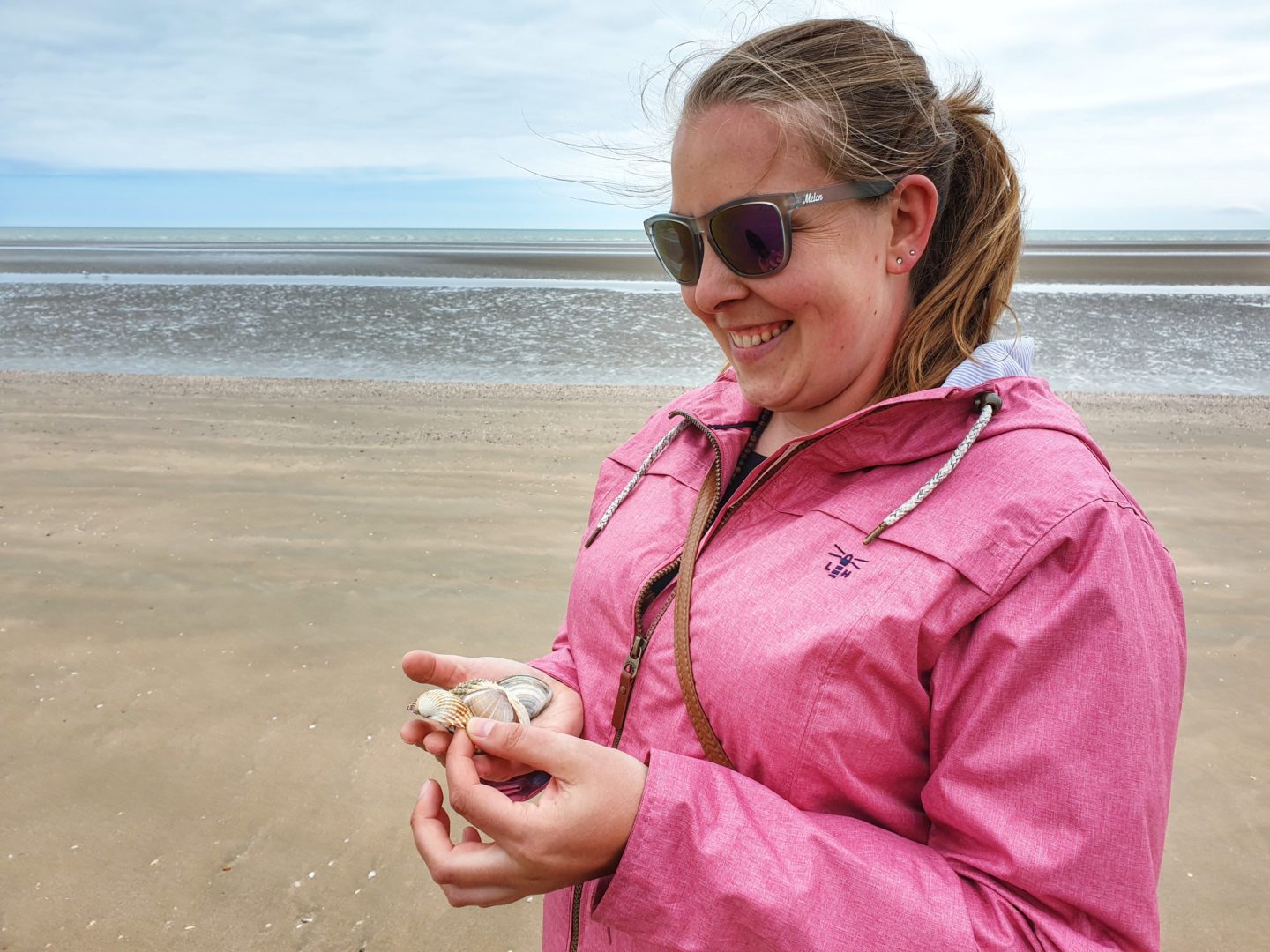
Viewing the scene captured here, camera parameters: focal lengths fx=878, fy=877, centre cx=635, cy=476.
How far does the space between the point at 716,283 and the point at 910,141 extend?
0.38 m

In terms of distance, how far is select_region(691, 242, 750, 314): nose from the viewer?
143 cm

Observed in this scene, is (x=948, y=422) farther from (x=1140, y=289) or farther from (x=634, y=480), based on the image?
(x=1140, y=289)

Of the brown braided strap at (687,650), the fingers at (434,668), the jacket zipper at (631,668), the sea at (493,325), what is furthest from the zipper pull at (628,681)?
the sea at (493,325)

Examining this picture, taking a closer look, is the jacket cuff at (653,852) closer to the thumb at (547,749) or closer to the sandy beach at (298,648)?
the thumb at (547,749)

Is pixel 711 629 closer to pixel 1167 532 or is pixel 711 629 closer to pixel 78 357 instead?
pixel 1167 532

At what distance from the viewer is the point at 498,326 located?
1866 cm

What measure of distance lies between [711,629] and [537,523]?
5.13 m

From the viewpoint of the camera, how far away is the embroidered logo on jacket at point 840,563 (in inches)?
48.2

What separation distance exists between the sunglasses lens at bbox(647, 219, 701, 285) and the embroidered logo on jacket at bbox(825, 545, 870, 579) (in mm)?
567

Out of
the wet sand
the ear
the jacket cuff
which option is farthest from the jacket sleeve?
the wet sand

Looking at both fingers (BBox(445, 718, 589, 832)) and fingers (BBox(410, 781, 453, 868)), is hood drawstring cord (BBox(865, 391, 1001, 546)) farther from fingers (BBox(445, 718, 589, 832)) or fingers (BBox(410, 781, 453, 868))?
fingers (BBox(410, 781, 453, 868))

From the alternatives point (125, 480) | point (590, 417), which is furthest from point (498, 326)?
point (125, 480)

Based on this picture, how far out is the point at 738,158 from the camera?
1375 mm

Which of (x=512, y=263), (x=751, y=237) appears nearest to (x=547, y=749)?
(x=751, y=237)
